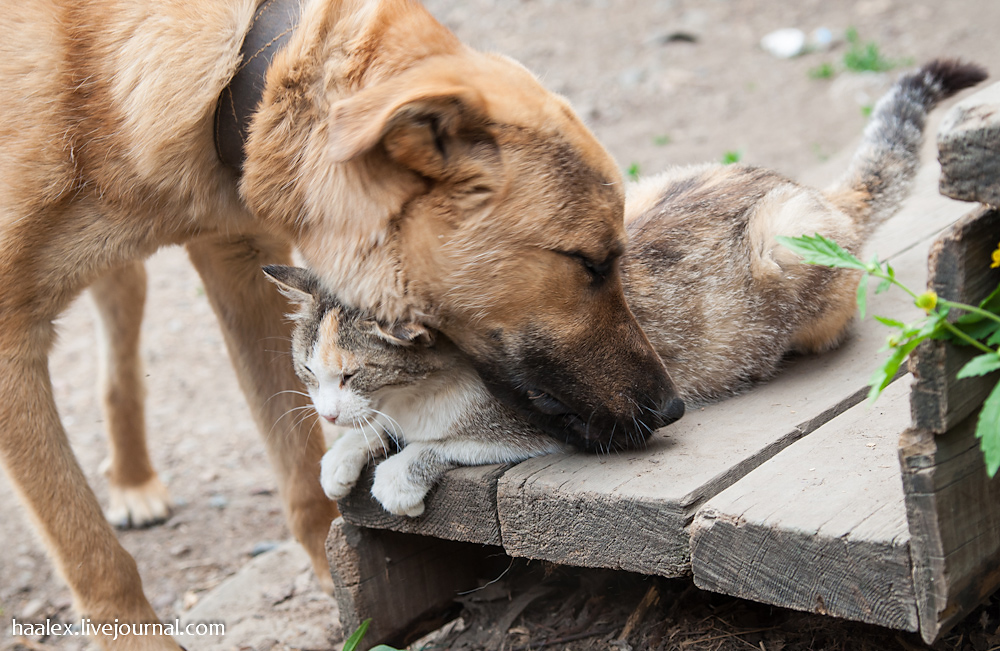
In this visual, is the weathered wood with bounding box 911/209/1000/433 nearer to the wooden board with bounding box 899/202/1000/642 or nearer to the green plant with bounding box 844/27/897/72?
the wooden board with bounding box 899/202/1000/642

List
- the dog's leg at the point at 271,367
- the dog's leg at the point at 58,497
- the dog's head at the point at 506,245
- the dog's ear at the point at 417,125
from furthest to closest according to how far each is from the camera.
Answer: the dog's leg at the point at 271,367 < the dog's leg at the point at 58,497 < the dog's head at the point at 506,245 < the dog's ear at the point at 417,125

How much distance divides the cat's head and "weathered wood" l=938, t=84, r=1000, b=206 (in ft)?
4.17

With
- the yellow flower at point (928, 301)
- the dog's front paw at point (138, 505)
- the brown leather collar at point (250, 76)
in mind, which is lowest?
the dog's front paw at point (138, 505)

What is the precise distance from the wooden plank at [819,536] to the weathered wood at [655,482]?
75mm

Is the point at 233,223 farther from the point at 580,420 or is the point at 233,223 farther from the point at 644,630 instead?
the point at 644,630

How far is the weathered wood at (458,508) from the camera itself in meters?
2.39

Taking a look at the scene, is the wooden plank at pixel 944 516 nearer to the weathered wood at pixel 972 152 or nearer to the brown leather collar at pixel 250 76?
the weathered wood at pixel 972 152

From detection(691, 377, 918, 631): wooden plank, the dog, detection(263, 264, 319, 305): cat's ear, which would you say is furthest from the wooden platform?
detection(263, 264, 319, 305): cat's ear

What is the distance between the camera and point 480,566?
3027 mm

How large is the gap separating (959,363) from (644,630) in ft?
4.14

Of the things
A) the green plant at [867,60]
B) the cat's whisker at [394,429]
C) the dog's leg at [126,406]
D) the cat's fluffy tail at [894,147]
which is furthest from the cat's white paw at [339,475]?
the green plant at [867,60]

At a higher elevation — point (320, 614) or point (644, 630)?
point (644, 630)

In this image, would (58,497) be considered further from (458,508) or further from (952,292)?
(952,292)

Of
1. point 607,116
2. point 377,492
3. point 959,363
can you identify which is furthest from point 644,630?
point 607,116
